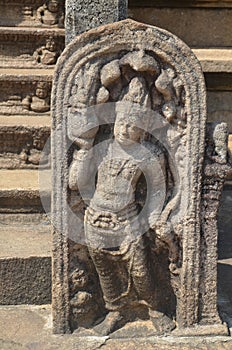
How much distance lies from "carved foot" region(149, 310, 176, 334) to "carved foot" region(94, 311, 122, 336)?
176 mm

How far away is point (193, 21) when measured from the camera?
4.37 metres

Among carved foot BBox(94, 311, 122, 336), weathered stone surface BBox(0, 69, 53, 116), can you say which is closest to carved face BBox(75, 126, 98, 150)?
carved foot BBox(94, 311, 122, 336)

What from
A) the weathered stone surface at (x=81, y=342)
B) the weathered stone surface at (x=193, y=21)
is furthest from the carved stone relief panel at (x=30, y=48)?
the weathered stone surface at (x=81, y=342)

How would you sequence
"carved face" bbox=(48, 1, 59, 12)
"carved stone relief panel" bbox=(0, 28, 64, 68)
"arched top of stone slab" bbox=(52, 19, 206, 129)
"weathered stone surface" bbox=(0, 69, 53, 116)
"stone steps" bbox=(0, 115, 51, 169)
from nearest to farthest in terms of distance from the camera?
"arched top of stone slab" bbox=(52, 19, 206, 129), "stone steps" bbox=(0, 115, 51, 169), "weathered stone surface" bbox=(0, 69, 53, 116), "carved stone relief panel" bbox=(0, 28, 64, 68), "carved face" bbox=(48, 1, 59, 12)

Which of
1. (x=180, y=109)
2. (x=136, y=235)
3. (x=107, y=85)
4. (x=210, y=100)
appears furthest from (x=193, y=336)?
(x=210, y=100)

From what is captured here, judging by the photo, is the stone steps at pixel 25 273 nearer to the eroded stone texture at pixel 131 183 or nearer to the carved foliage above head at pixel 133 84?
the eroded stone texture at pixel 131 183

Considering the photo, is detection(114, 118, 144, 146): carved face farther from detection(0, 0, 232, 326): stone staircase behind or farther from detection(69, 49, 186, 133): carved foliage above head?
detection(0, 0, 232, 326): stone staircase behind

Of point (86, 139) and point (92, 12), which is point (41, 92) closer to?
point (92, 12)

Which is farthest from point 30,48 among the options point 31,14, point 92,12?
point 92,12

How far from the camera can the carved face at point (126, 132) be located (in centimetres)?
256

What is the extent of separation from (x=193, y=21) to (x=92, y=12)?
142 centimetres

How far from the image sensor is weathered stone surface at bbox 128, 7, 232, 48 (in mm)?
4348

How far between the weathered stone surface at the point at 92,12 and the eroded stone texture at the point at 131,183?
2.47ft

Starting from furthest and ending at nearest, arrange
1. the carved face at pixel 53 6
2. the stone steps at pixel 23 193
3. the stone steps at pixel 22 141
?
the carved face at pixel 53 6, the stone steps at pixel 22 141, the stone steps at pixel 23 193
